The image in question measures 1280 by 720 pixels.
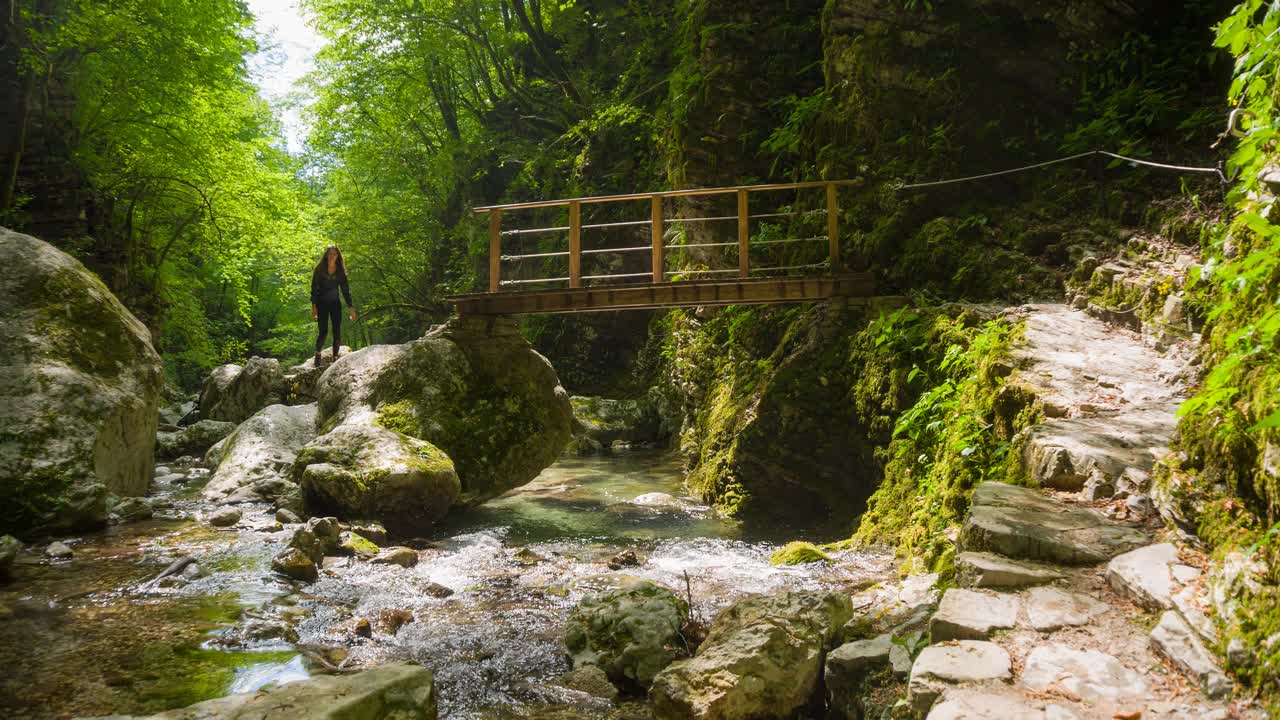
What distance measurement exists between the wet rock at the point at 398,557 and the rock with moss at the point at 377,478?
3.08 feet

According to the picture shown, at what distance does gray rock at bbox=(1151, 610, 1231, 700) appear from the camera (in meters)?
2.46

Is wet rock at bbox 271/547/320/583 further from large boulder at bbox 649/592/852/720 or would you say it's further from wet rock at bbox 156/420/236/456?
wet rock at bbox 156/420/236/456

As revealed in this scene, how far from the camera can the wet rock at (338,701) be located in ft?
11.0

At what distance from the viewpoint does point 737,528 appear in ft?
28.4

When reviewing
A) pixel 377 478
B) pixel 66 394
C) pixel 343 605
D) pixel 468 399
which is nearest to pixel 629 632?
pixel 343 605

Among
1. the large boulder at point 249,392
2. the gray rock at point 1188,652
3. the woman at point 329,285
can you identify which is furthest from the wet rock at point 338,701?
the large boulder at point 249,392

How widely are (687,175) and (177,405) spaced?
16828mm

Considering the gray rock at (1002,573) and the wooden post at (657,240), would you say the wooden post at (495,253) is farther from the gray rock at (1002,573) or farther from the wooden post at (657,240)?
the gray rock at (1002,573)

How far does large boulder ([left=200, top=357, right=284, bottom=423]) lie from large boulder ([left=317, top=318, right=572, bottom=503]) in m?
5.28

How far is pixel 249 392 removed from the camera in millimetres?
15562

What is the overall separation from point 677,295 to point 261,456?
19.9ft

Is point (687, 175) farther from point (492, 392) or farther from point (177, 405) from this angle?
point (177, 405)

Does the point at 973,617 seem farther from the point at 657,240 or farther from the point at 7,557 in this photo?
the point at 657,240

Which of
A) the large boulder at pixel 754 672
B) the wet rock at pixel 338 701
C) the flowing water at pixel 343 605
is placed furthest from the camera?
the flowing water at pixel 343 605
